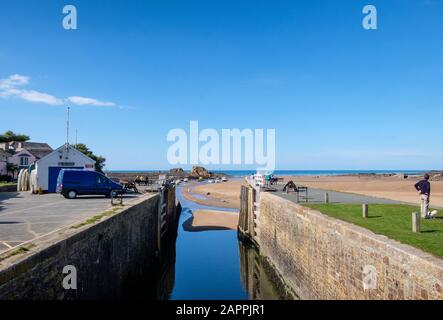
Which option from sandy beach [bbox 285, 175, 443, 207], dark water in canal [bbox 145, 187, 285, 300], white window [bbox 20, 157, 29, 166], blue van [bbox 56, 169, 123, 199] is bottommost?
dark water in canal [bbox 145, 187, 285, 300]

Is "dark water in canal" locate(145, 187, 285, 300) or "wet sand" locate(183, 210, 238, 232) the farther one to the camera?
"wet sand" locate(183, 210, 238, 232)

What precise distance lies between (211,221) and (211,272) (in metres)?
15.6

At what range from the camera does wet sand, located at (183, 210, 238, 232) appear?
34.5 metres

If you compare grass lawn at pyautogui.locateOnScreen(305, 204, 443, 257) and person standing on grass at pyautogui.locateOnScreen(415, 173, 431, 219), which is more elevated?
person standing on grass at pyautogui.locateOnScreen(415, 173, 431, 219)

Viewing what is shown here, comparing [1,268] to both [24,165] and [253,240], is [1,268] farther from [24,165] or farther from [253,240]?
[24,165]

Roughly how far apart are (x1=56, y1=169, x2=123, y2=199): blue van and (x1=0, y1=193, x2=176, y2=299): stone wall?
6.31 metres

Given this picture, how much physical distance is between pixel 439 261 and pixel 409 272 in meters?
0.70

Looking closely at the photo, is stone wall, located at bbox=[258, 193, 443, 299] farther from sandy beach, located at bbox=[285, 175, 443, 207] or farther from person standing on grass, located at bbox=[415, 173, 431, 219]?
sandy beach, located at bbox=[285, 175, 443, 207]

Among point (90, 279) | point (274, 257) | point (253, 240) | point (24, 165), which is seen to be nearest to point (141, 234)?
point (274, 257)

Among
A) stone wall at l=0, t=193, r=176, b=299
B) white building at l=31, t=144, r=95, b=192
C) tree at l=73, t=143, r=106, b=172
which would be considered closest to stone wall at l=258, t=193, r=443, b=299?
stone wall at l=0, t=193, r=176, b=299

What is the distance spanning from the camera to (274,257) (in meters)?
21.8

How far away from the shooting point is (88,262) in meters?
10.9

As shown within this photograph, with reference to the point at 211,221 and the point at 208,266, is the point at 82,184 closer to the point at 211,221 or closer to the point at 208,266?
the point at 208,266

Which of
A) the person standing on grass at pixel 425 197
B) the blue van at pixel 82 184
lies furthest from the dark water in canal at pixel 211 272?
the person standing on grass at pixel 425 197
